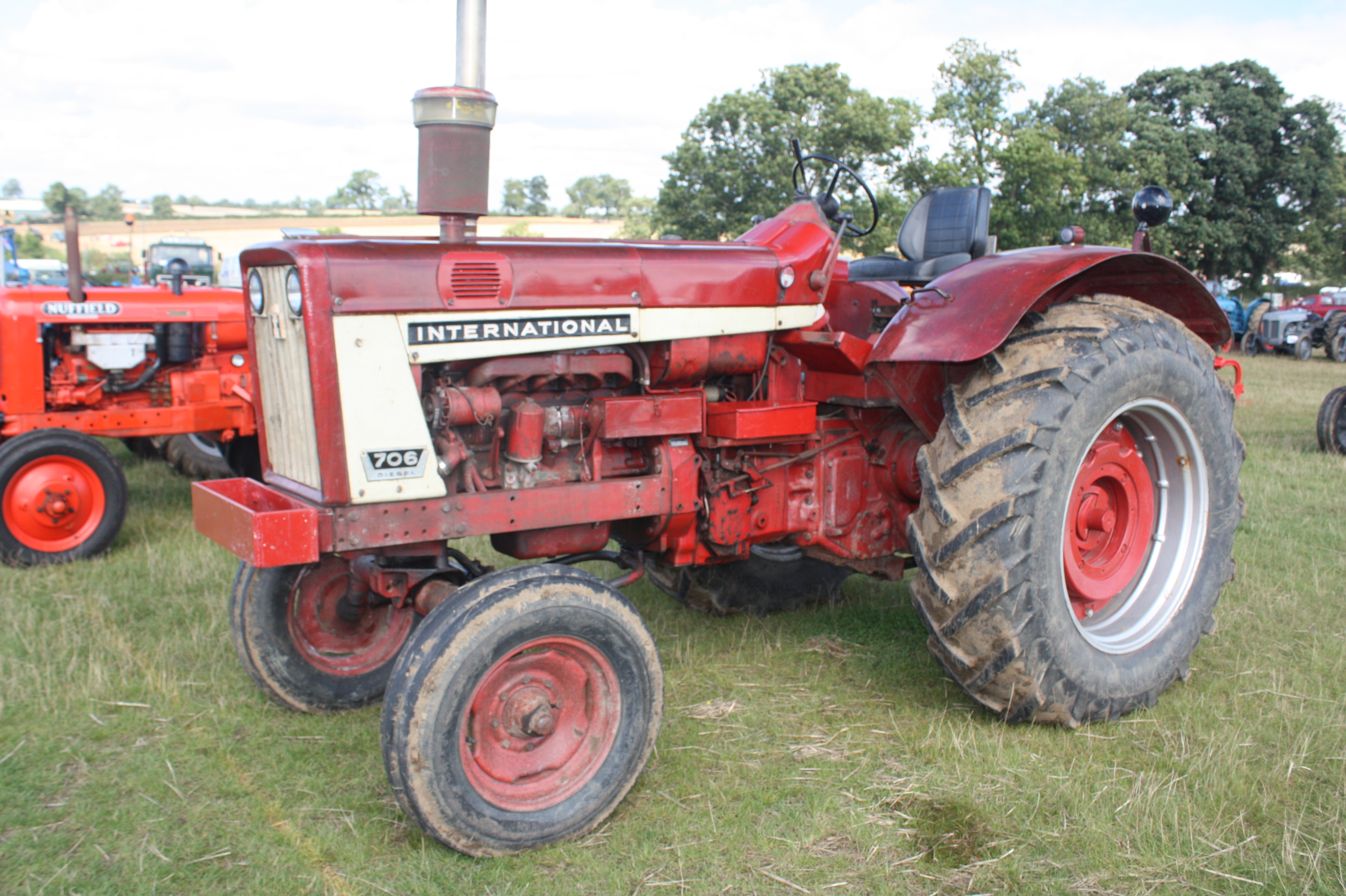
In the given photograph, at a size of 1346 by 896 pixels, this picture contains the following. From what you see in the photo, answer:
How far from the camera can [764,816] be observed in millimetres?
2691

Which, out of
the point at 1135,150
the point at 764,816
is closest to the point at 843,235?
the point at 764,816

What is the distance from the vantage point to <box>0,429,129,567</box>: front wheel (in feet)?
17.0

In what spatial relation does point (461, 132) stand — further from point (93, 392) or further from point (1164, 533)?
point (93, 392)

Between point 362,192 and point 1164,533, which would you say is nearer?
point 1164,533

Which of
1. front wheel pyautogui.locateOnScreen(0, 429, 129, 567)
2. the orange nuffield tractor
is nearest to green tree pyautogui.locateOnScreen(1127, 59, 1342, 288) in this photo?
the orange nuffield tractor

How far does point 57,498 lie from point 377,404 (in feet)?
12.1

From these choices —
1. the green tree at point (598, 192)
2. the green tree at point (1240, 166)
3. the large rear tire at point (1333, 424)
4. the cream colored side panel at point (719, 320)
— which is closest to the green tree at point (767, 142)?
the green tree at point (1240, 166)

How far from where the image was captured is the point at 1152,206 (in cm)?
384

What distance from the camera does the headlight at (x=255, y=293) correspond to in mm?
2812

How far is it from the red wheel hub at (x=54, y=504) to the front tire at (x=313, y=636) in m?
2.54

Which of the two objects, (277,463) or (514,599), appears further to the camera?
(277,463)

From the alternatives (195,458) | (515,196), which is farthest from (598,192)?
(195,458)

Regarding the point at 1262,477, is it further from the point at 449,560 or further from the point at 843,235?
the point at 449,560

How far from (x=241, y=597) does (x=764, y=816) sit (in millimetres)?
1858
